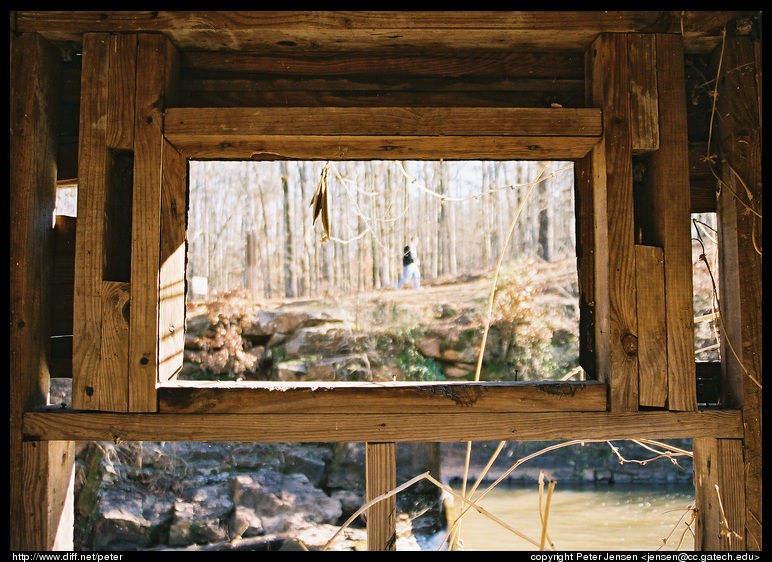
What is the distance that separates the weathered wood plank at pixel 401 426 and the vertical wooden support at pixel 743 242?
0.19m

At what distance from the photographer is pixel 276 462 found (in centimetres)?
982

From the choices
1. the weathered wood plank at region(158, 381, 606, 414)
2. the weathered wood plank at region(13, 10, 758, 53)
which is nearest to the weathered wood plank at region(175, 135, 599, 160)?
the weathered wood plank at region(13, 10, 758, 53)

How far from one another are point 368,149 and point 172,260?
793mm

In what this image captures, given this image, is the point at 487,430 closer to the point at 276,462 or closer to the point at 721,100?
the point at 721,100

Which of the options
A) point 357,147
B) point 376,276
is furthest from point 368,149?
point 376,276

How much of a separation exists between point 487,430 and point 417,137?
3.29 feet

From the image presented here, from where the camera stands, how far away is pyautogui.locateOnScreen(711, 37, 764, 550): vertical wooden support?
2.06m

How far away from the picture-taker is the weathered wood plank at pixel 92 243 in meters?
2.02

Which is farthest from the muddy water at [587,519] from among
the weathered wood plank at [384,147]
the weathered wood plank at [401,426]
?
the weathered wood plank at [384,147]

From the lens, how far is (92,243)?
2.04 meters

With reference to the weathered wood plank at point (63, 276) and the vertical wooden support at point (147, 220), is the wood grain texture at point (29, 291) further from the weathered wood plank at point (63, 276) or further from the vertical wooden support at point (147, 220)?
the vertical wooden support at point (147, 220)

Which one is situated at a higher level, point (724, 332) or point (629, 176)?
point (629, 176)
